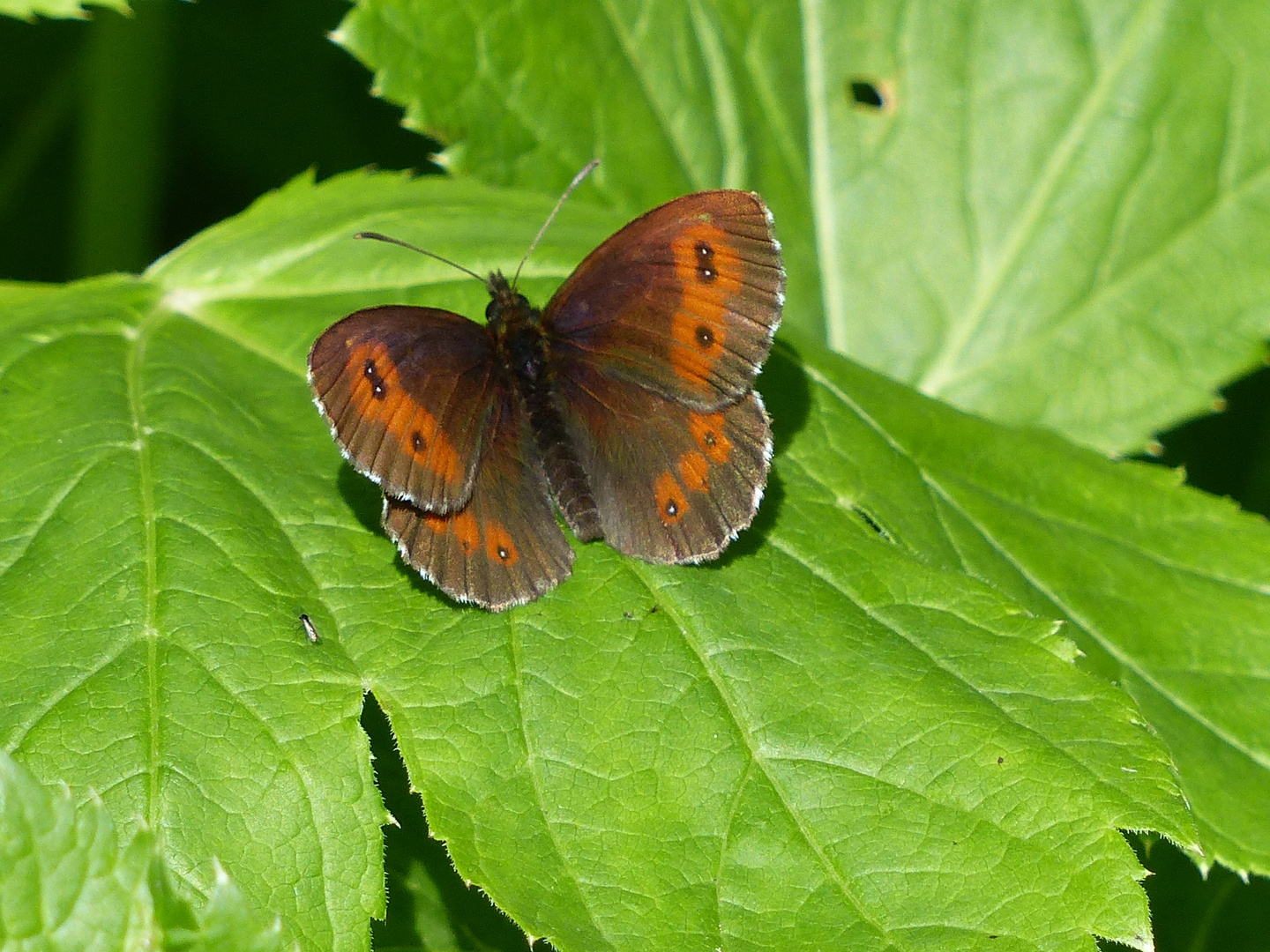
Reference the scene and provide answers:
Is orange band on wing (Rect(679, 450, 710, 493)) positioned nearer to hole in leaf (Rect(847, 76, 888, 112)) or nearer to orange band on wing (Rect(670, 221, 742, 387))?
orange band on wing (Rect(670, 221, 742, 387))

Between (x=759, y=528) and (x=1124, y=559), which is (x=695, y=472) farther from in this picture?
(x=1124, y=559)

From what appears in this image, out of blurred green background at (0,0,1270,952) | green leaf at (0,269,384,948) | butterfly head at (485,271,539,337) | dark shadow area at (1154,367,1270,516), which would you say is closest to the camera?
green leaf at (0,269,384,948)

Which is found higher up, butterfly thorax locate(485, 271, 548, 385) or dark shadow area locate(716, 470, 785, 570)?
butterfly thorax locate(485, 271, 548, 385)

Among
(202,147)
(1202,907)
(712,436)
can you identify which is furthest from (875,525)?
(202,147)

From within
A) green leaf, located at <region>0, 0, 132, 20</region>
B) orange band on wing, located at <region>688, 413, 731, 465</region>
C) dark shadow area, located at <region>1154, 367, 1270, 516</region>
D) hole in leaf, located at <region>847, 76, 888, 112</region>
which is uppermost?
green leaf, located at <region>0, 0, 132, 20</region>

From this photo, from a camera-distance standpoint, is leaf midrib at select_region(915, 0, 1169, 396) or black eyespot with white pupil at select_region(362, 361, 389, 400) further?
leaf midrib at select_region(915, 0, 1169, 396)

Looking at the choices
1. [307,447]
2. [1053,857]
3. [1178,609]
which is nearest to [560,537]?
[307,447]

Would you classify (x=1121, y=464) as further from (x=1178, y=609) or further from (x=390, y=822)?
(x=390, y=822)

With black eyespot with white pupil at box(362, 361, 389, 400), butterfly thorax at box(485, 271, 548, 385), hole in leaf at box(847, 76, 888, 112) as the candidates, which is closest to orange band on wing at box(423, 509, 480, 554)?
black eyespot with white pupil at box(362, 361, 389, 400)
